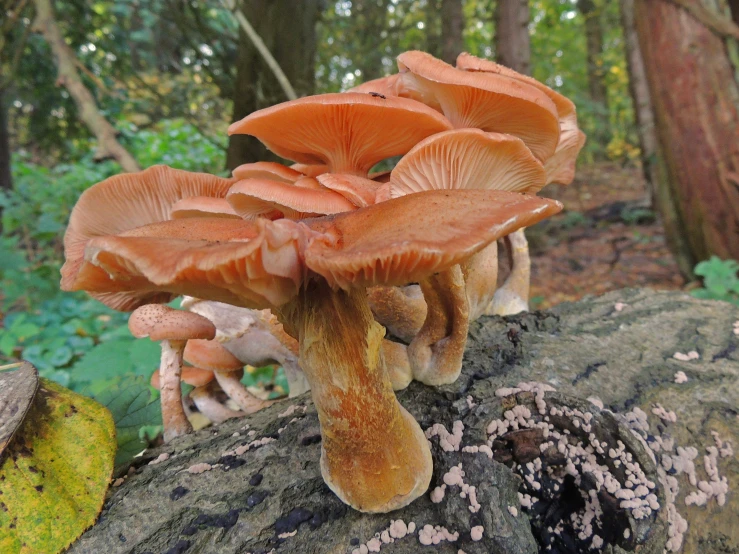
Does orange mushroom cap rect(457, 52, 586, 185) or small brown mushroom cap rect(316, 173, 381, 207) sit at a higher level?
orange mushroom cap rect(457, 52, 586, 185)

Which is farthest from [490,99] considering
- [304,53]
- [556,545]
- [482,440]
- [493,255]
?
[304,53]

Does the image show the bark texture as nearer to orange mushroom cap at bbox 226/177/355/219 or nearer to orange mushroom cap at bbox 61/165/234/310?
orange mushroom cap at bbox 61/165/234/310

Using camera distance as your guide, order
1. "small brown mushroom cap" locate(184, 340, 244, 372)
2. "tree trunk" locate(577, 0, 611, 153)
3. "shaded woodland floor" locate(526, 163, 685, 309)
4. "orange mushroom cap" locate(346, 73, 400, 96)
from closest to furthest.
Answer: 1. "orange mushroom cap" locate(346, 73, 400, 96)
2. "small brown mushroom cap" locate(184, 340, 244, 372)
3. "shaded woodland floor" locate(526, 163, 685, 309)
4. "tree trunk" locate(577, 0, 611, 153)

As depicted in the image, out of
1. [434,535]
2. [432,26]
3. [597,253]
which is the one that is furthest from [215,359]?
[432,26]

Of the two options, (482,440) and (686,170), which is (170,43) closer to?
(686,170)

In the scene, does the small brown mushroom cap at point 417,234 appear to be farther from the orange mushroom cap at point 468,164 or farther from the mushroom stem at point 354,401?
the orange mushroom cap at point 468,164

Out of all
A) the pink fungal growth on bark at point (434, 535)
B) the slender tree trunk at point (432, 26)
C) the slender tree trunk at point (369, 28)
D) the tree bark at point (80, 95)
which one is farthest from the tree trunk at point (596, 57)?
the pink fungal growth on bark at point (434, 535)

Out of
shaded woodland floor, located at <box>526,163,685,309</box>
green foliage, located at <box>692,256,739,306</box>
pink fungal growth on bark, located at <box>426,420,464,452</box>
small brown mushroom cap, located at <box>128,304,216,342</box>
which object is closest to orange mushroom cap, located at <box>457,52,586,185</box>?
pink fungal growth on bark, located at <box>426,420,464,452</box>
